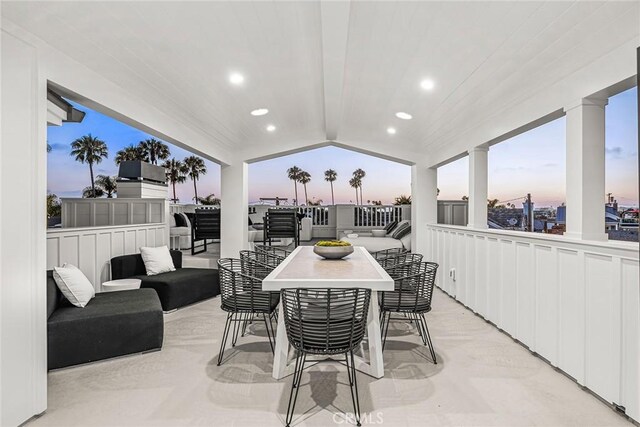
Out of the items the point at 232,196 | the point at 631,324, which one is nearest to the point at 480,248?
the point at 631,324

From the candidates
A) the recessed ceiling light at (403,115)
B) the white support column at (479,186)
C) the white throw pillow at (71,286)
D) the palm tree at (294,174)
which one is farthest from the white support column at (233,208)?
the palm tree at (294,174)

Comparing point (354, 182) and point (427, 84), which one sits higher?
point (354, 182)

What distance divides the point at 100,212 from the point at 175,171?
49.7 feet

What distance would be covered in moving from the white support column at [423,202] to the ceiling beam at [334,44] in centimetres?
291

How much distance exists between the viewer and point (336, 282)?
2168mm

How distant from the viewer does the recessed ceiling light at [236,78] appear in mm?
3679

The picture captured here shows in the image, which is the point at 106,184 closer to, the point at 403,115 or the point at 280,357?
the point at 403,115

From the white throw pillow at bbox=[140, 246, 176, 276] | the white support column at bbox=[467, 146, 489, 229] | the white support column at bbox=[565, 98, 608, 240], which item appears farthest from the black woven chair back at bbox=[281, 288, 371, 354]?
the white support column at bbox=[467, 146, 489, 229]

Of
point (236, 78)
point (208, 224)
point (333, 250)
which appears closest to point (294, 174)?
point (208, 224)

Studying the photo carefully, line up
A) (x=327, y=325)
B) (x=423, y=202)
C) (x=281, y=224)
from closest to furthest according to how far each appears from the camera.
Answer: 1. (x=327, y=325)
2. (x=423, y=202)
3. (x=281, y=224)

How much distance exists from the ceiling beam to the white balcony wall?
3453 millimetres

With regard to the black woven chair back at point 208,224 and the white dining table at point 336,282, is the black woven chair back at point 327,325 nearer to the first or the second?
the white dining table at point 336,282

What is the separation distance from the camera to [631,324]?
200 centimetres

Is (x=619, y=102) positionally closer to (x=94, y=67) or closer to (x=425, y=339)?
(x=425, y=339)
